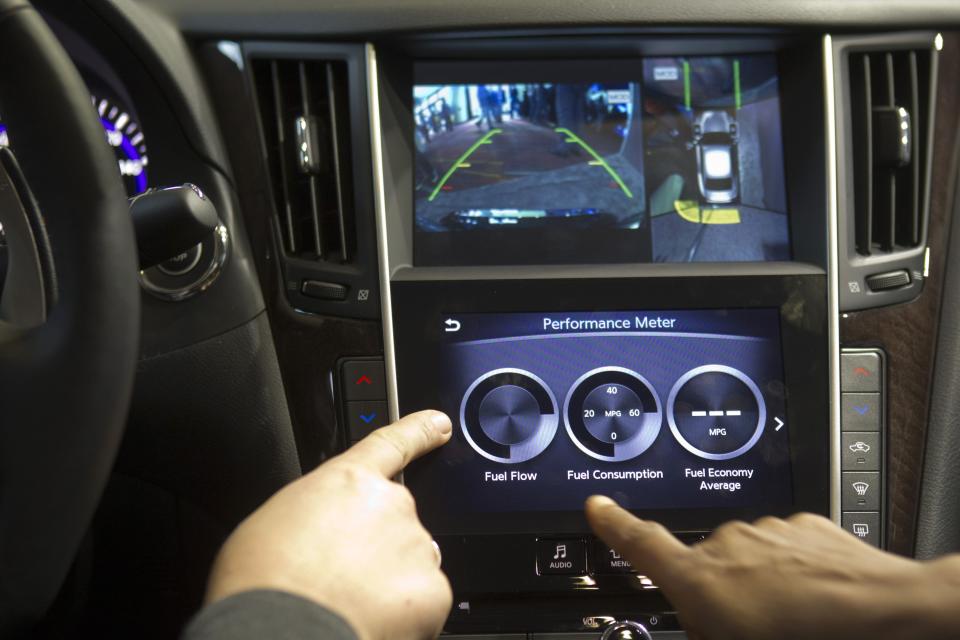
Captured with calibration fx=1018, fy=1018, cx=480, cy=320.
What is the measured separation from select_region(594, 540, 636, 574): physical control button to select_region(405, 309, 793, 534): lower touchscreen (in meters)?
0.07

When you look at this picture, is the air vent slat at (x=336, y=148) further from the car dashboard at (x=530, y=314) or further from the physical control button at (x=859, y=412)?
the physical control button at (x=859, y=412)

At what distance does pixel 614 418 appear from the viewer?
1360 millimetres

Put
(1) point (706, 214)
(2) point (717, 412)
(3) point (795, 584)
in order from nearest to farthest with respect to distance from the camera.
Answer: (3) point (795, 584) → (2) point (717, 412) → (1) point (706, 214)

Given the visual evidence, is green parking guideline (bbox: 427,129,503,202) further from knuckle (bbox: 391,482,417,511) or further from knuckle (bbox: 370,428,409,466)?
knuckle (bbox: 391,482,417,511)

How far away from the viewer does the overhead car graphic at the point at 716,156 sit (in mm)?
1482

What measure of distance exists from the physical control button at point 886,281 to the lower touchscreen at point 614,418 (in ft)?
0.49

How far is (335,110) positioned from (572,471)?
1.93ft

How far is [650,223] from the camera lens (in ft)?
4.86

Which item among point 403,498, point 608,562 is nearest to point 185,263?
point 403,498

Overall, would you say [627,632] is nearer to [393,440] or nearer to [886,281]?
[393,440]

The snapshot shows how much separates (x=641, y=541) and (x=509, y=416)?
1.31ft

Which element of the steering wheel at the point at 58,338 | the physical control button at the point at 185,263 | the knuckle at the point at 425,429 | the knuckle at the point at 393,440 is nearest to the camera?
the steering wheel at the point at 58,338

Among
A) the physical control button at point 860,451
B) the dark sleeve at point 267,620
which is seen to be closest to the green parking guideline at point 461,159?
the physical control button at point 860,451

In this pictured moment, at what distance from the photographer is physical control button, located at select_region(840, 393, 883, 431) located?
4.52 feet
